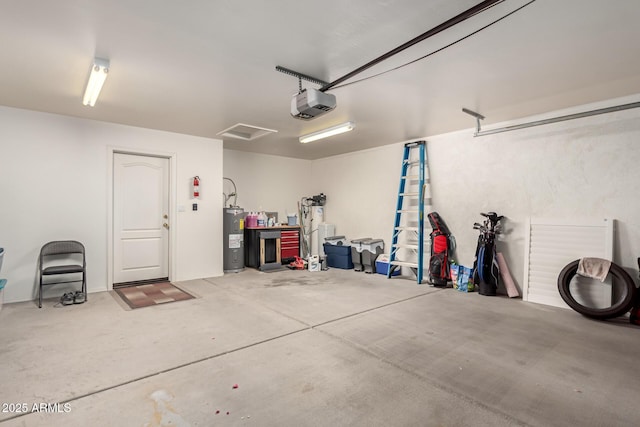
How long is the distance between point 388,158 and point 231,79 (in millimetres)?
3859

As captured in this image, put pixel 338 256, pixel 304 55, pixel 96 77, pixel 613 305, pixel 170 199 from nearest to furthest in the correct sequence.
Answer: pixel 304 55, pixel 96 77, pixel 613 305, pixel 170 199, pixel 338 256

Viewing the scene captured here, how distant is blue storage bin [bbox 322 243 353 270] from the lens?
655 centimetres

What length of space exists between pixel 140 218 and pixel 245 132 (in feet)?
7.51

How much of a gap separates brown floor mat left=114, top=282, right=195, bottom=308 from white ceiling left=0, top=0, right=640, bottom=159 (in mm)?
2549

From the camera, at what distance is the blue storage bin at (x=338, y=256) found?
6.55 metres

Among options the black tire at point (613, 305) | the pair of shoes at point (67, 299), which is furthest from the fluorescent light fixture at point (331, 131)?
the pair of shoes at point (67, 299)

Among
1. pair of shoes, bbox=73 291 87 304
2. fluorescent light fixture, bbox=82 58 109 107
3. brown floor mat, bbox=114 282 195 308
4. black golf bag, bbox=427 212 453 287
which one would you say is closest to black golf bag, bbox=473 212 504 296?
black golf bag, bbox=427 212 453 287

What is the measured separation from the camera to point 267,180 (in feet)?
24.1

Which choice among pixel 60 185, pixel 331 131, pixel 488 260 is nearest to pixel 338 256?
pixel 331 131

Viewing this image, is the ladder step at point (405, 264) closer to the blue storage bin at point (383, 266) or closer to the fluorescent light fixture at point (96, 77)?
the blue storage bin at point (383, 266)

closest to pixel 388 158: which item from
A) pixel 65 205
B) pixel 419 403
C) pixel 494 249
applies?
pixel 494 249

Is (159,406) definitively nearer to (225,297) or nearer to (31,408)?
(31,408)

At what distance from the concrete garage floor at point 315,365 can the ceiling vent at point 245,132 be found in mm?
2716

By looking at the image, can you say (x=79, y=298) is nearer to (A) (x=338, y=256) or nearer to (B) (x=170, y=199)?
(B) (x=170, y=199)
